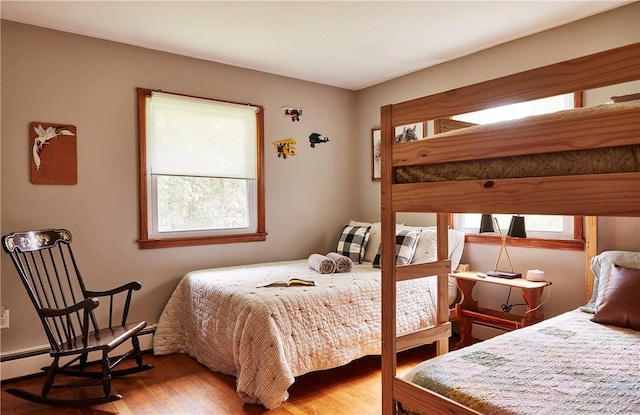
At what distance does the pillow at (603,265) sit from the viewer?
2383 millimetres

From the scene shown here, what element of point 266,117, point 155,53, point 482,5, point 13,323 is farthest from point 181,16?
point 13,323

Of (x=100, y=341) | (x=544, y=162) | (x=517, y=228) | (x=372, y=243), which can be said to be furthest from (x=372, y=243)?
(x=544, y=162)

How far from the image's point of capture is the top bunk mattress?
3.39 ft

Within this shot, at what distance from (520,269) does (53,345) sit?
313cm

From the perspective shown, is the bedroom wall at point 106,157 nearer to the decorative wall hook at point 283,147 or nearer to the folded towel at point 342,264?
the decorative wall hook at point 283,147

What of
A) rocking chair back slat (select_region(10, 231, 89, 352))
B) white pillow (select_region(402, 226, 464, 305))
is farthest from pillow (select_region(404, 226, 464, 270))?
rocking chair back slat (select_region(10, 231, 89, 352))

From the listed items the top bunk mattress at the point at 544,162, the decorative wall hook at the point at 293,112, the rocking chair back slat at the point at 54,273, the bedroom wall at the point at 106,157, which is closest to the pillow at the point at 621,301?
the top bunk mattress at the point at 544,162

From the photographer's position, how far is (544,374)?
5.13 feet

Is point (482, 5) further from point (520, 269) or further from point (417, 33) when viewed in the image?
point (520, 269)

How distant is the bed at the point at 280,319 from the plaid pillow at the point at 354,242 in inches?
7.7

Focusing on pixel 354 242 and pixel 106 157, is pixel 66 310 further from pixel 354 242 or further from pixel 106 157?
pixel 354 242

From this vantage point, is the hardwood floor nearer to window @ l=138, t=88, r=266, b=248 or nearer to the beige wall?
the beige wall

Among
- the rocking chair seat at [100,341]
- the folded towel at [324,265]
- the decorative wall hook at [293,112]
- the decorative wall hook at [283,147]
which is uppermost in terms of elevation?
the decorative wall hook at [293,112]

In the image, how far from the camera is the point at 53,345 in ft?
7.59
